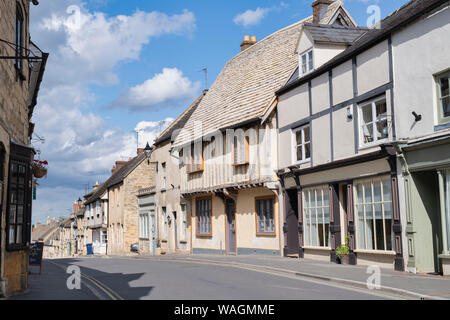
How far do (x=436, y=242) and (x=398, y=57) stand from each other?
525 cm

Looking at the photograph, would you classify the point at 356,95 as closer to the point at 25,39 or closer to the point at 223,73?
the point at 25,39

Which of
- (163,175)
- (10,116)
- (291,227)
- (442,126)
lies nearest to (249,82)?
(291,227)

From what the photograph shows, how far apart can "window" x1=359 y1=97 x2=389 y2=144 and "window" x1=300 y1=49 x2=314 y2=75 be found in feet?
13.5

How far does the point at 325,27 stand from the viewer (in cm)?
2142

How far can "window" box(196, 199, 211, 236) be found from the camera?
28.8m

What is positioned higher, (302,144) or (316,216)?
(302,144)

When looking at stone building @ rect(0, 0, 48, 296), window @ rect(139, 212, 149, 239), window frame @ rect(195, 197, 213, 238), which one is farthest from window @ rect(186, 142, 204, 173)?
stone building @ rect(0, 0, 48, 296)

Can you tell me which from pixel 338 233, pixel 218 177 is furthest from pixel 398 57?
pixel 218 177

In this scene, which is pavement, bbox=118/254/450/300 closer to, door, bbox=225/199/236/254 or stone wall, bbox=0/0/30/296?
door, bbox=225/199/236/254

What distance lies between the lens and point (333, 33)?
69.6 feet

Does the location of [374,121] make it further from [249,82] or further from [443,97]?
[249,82]

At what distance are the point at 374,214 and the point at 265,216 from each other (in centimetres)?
729

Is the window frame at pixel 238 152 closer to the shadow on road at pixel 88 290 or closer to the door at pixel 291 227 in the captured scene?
the door at pixel 291 227
